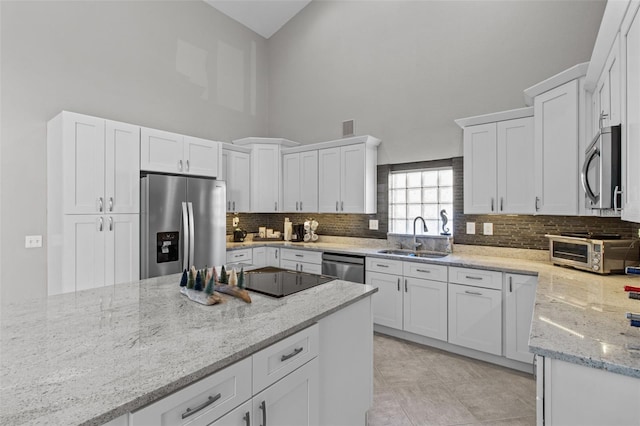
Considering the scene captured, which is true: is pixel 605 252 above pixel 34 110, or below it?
below

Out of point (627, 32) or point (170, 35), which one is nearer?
point (627, 32)

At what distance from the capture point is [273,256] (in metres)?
4.65

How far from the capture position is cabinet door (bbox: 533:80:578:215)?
260cm

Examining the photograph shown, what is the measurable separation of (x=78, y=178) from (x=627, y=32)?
12.7 ft

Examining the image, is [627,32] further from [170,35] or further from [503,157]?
[170,35]

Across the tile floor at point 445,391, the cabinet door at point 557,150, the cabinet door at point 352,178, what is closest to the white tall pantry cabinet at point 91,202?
the cabinet door at point 352,178

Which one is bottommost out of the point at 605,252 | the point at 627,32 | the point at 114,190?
the point at 605,252

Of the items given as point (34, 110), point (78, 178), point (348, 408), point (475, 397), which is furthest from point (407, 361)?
point (34, 110)

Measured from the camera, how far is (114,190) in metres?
3.15

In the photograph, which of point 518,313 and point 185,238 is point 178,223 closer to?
point 185,238

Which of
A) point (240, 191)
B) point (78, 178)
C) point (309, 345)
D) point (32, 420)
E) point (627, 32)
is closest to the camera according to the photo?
point (32, 420)

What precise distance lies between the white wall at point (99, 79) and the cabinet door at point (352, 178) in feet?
6.42

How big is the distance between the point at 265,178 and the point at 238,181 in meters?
0.42

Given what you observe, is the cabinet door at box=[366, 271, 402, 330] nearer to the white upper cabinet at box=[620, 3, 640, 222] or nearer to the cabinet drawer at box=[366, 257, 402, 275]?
the cabinet drawer at box=[366, 257, 402, 275]
